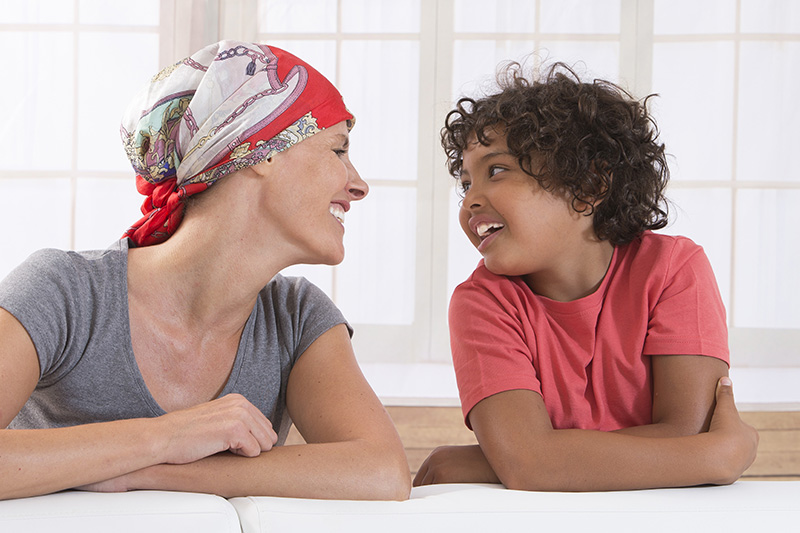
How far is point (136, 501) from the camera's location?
0.89 metres

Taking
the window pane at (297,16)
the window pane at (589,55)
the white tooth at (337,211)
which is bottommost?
the white tooth at (337,211)

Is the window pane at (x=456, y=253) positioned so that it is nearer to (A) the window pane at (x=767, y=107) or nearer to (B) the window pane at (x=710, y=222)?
(B) the window pane at (x=710, y=222)

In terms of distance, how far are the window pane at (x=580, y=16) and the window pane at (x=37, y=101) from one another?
5.94 feet

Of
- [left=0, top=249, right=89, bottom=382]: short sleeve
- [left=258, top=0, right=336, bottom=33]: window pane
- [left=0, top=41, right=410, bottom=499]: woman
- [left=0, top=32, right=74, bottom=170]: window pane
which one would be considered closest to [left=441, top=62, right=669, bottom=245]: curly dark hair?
[left=0, top=41, right=410, bottom=499]: woman

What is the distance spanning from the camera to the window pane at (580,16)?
286 centimetres

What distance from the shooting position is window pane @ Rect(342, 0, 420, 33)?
286 cm

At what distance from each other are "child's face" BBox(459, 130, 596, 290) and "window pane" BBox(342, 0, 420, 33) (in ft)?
4.68

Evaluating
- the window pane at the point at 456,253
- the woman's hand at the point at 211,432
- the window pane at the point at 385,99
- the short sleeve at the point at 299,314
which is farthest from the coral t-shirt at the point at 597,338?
the window pane at the point at 385,99

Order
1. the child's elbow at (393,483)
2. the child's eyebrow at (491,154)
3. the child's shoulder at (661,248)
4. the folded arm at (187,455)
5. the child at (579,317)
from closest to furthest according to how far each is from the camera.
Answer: the folded arm at (187,455), the child's elbow at (393,483), the child at (579,317), the child's shoulder at (661,248), the child's eyebrow at (491,154)

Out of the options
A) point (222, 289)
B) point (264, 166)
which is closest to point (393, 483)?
point (222, 289)

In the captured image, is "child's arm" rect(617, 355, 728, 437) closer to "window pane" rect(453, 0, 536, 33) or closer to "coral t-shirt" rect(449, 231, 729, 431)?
"coral t-shirt" rect(449, 231, 729, 431)

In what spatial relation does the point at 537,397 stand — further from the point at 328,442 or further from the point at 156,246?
the point at 156,246

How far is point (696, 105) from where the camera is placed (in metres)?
2.93

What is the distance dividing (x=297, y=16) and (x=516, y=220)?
173cm
